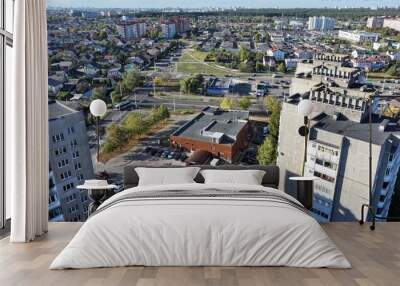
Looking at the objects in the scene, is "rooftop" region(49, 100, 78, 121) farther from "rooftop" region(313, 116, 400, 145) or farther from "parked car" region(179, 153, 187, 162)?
"rooftop" region(313, 116, 400, 145)

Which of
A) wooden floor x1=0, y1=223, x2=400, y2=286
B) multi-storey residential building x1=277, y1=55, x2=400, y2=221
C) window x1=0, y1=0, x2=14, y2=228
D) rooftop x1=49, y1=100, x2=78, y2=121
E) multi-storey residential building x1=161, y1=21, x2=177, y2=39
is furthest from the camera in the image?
multi-storey residential building x1=161, y1=21, x2=177, y2=39

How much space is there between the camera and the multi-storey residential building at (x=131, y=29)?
7.11 m

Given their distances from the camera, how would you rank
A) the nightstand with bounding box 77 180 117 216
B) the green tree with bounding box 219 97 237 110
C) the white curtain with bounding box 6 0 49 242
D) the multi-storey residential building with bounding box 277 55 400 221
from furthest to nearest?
the green tree with bounding box 219 97 237 110 → the multi-storey residential building with bounding box 277 55 400 221 → the nightstand with bounding box 77 180 117 216 → the white curtain with bounding box 6 0 49 242

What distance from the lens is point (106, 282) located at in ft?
12.8

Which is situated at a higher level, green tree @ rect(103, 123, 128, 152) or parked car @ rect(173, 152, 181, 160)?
green tree @ rect(103, 123, 128, 152)

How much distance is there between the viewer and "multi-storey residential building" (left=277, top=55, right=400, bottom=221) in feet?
21.9

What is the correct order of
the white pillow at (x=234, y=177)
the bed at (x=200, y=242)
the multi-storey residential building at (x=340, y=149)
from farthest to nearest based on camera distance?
the multi-storey residential building at (x=340, y=149) < the white pillow at (x=234, y=177) < the bed at (x=200, y=242)

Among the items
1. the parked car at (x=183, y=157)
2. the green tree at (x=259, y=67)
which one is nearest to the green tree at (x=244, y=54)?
the green tree at (x=259, y=67)

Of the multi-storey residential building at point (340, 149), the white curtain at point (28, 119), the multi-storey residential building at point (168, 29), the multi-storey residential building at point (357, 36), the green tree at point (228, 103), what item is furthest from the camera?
the multi-storey residential building at point (168, 29)

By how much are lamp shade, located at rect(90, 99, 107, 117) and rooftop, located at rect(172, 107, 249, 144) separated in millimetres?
1005

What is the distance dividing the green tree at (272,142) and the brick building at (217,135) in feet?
0.83

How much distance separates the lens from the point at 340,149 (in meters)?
6.75

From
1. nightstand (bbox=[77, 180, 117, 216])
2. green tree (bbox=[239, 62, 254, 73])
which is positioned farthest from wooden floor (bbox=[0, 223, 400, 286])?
green tree (bbox=[239, 62, 254, 73])

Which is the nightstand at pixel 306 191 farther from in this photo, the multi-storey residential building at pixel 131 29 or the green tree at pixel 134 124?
the multi-storey residential building at pixel 131 29
